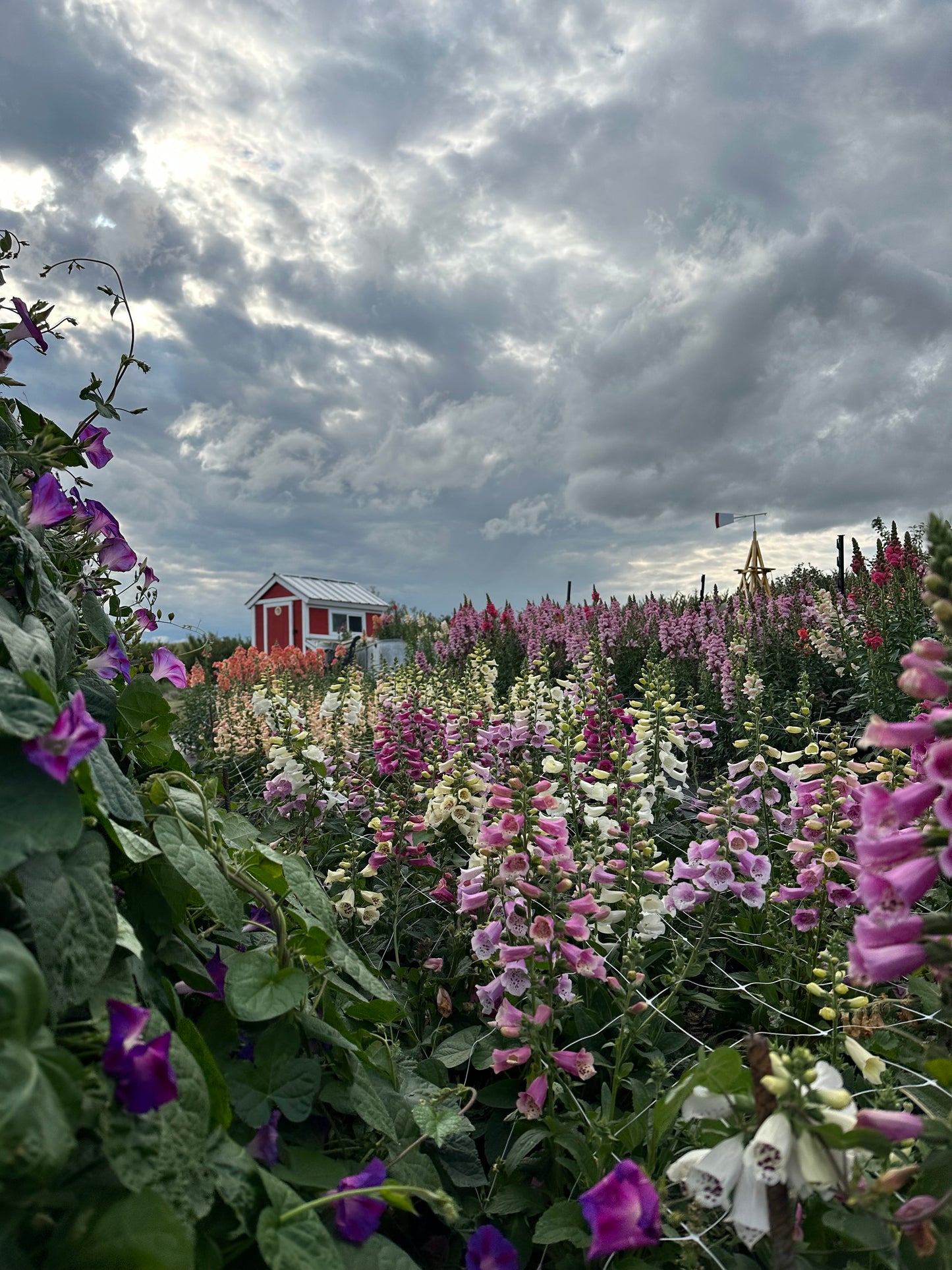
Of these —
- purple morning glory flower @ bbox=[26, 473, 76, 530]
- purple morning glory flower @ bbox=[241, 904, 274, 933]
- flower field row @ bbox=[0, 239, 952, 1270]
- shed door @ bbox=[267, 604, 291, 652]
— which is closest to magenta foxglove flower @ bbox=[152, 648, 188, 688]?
flower field row @ bbox=[0, 239, 952, 1270]

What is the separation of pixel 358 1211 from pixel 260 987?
36cm

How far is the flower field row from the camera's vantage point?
912mm

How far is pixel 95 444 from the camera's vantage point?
1777 millimetres

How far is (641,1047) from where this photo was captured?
2336 mm

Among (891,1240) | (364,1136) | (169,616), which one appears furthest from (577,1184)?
(169,616)

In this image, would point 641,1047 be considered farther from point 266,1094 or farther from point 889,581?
point 889,581

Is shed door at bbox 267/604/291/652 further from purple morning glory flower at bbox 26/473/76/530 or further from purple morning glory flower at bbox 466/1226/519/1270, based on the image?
purple morning glory flower at bbox 466/1226/519/1270

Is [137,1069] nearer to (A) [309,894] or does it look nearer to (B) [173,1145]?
(B) [173,1145]

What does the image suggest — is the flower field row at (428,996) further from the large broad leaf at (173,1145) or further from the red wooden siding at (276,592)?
the red wooden siding at (276,592)

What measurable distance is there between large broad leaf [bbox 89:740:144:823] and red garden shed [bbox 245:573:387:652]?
2805 centimetres

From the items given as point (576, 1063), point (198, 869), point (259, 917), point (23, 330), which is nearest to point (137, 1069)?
point (198, 869)

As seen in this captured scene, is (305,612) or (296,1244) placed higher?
(305,612)

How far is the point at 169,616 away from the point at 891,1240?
2.12 meters

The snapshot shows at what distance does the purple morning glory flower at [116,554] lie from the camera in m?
1.87
